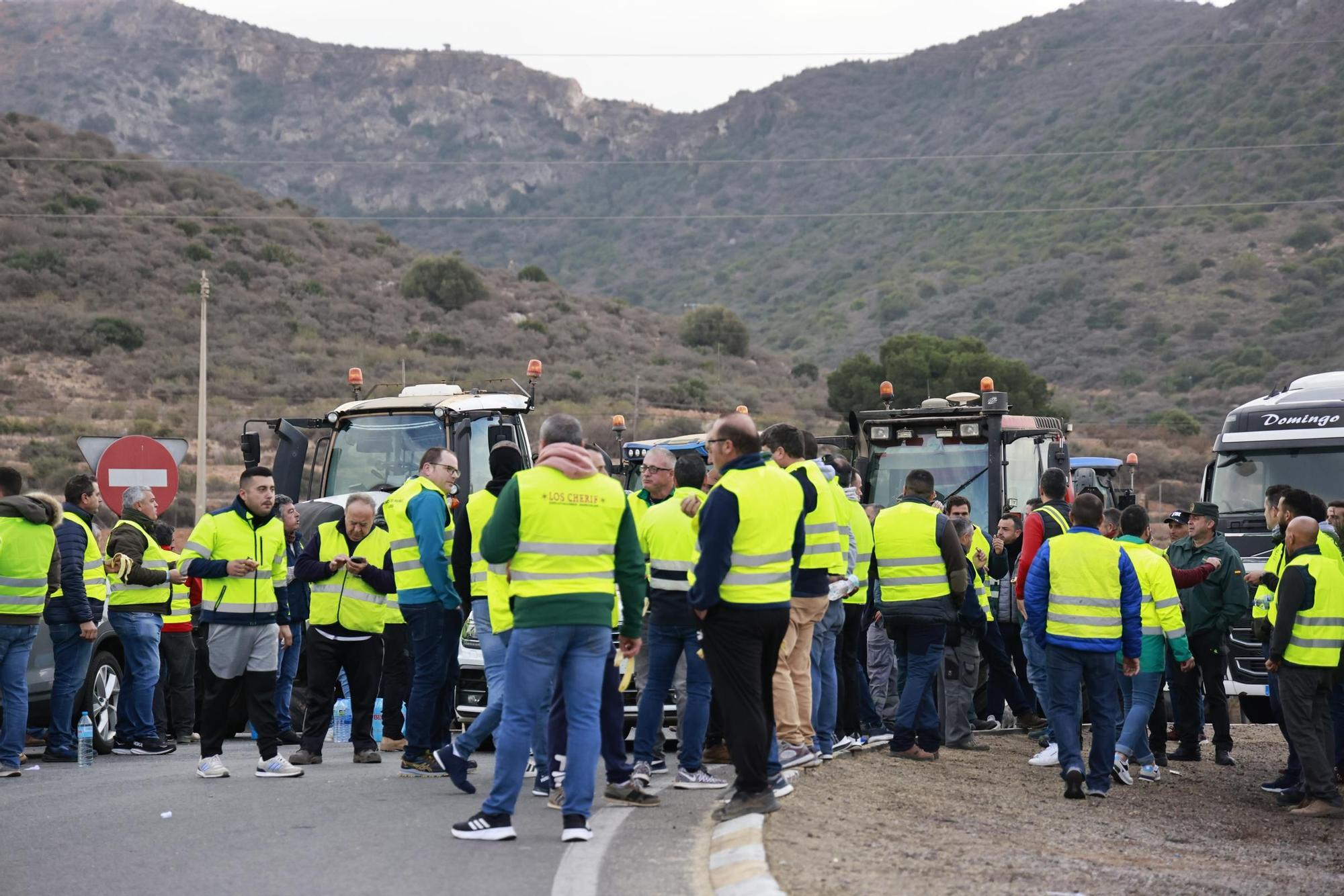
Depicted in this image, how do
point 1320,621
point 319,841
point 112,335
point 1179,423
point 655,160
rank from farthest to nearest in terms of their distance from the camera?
point 655,160, point 1179,423, point 112,335, point 1320,621, point 319,841

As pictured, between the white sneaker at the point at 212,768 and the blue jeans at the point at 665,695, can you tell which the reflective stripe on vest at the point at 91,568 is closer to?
the white sneaker at the point at 212,768

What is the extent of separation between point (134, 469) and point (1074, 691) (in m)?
9.11

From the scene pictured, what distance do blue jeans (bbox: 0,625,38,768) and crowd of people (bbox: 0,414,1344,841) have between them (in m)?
0.02

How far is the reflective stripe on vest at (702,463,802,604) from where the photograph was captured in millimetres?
8438

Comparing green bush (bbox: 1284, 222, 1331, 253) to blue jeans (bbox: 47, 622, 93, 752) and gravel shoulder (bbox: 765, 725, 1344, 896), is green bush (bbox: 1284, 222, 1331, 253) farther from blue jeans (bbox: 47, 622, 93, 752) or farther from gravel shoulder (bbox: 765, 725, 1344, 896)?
blue jeans (bbox: 47, 622, 93, 752)

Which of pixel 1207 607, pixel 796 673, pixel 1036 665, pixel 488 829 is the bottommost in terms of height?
pixel 488 829

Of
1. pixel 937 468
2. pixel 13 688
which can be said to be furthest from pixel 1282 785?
pixel 13 688

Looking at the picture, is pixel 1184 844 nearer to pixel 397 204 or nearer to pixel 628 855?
pixel 628 855

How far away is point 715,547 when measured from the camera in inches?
327

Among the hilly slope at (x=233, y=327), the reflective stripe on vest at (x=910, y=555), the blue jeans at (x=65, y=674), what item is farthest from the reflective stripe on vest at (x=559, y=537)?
the hilly slope at (x=233, y=327)

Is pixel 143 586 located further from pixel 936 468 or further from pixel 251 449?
pixel 936 468

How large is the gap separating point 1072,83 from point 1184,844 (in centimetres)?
10748

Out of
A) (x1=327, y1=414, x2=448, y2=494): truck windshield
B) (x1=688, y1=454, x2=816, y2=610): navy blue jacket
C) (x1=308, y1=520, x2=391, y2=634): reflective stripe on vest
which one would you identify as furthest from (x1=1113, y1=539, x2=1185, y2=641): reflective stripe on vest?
(x1=327, y1=414, x2=448, y2=494): truck windshield

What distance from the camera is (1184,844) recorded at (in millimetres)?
9320
